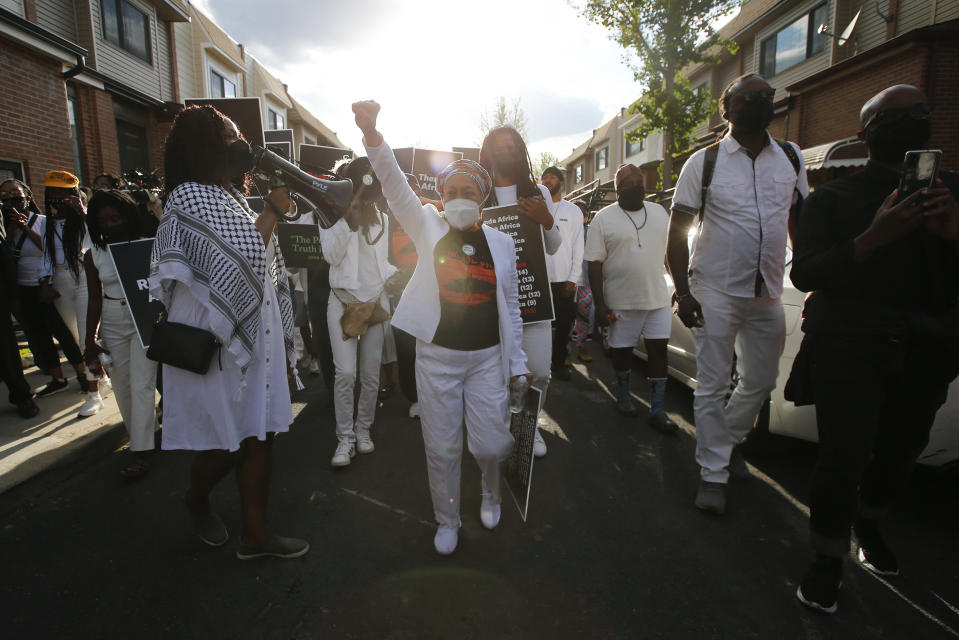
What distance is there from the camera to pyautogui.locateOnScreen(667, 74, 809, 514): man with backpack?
→ 2.96 metres

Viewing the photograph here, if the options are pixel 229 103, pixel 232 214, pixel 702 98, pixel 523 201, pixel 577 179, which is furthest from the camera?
pixel 577 179

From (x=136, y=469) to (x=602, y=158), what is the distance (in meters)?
40.5

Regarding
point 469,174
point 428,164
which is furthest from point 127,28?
point 469,174

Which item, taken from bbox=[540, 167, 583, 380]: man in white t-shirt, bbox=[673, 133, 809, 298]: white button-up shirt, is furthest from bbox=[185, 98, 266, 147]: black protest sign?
bbox=[673, 133, 809, 298]: white button-up shirt

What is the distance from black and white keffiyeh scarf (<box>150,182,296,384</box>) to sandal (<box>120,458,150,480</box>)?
2.07 meters

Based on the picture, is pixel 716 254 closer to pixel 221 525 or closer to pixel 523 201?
pixel 523 201

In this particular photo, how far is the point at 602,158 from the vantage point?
40.1 metres

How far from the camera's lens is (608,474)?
3658mm

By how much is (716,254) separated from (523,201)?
1.19m

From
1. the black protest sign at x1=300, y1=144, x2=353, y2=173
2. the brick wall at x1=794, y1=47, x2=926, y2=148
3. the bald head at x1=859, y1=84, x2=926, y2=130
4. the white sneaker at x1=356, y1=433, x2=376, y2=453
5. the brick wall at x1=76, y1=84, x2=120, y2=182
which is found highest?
the brick wall at x1=794, y1=47, x2=926, y2=148

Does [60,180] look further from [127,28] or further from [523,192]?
[127,28]

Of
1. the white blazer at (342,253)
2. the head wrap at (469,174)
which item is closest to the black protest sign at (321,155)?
the white blazer at (342,253)

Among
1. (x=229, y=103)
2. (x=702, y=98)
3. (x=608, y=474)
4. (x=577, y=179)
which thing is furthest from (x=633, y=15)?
(x=577, y=179)

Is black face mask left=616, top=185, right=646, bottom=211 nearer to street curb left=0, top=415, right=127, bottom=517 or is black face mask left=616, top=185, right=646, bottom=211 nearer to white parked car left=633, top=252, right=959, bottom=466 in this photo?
white parked car left=633, top=252, right=959, bottom=466
